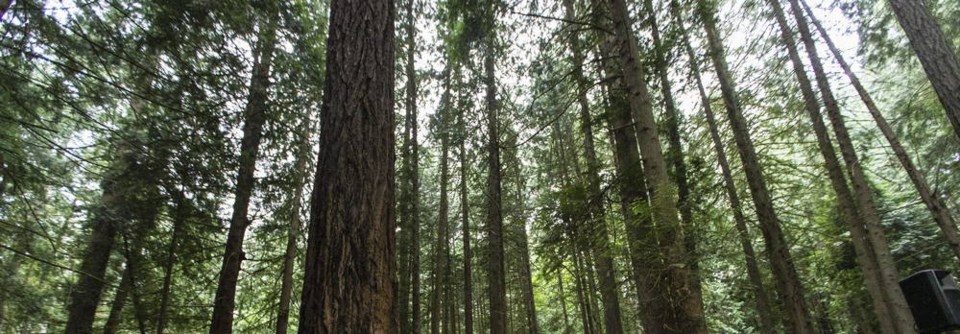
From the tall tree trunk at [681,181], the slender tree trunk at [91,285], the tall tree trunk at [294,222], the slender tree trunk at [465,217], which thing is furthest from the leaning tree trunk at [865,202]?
the slender tree trunk at [91,285]

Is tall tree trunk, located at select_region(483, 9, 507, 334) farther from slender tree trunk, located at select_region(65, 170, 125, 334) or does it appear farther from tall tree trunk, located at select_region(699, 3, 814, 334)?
slender tree trunk, located at select_region(65, 170, 125, 334)

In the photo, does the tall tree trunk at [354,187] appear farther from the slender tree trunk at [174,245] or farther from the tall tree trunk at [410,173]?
the tall tree trunk at [410,173]

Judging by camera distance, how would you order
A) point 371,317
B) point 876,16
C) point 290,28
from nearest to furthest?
1. point 371,317
2. point 290,28
3. point 876,16

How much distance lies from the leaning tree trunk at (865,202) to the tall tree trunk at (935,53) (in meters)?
2.77

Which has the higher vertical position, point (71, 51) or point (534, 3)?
point (534, 3)

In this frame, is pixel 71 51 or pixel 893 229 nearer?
pixel 71 51

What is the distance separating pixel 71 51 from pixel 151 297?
4433 mm

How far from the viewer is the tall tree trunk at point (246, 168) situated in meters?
5.84

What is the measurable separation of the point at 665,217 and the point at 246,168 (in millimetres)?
5869

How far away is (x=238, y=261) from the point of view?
6.93 m

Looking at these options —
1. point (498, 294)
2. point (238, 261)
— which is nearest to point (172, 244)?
point (238, 261)

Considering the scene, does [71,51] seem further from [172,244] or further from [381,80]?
[381,80]

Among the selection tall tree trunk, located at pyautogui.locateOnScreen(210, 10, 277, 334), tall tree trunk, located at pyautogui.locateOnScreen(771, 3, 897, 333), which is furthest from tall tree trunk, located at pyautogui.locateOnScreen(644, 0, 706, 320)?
tall tree trunk, located at pyautogui.locateOnScreen(210, 10, 277, 334)

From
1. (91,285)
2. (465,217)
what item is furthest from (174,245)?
(465,217)
